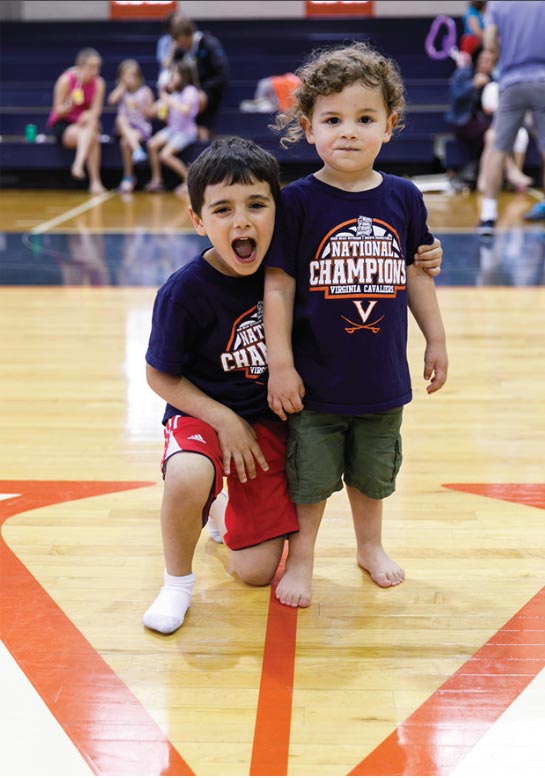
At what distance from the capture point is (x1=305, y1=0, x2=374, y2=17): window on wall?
1216 centimetres

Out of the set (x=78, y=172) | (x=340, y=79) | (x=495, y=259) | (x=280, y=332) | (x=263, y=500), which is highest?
(x=340, y=79)

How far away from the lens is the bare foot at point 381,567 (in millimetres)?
1987

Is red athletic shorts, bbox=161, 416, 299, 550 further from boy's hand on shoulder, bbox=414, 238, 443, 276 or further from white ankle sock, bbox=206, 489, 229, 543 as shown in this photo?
boy's hand on shoulder, bbox=414, 238, 443, 276

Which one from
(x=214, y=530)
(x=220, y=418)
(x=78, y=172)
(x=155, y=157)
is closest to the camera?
(x=220, y=418)

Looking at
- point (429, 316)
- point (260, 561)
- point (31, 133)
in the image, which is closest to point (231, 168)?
point (429, 316)

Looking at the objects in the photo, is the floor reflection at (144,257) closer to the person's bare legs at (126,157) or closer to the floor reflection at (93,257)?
the floor reflection at (93,257)

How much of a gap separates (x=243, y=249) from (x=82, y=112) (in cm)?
755

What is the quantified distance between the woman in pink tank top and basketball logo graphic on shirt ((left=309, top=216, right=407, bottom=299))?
724cm

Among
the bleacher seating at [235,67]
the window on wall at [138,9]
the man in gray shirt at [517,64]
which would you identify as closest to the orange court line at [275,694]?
the man in gray shirt at [517,64]

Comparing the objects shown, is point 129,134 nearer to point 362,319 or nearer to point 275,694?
point 362,319

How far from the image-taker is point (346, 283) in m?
1.84

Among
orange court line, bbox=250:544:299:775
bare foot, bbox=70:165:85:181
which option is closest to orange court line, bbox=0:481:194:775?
orange court line, bbox=250:544:299:775

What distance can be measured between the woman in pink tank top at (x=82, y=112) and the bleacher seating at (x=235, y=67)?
0.66 ft

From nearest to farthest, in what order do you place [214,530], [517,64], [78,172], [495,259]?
[214,530], [495,259], [517,64], [78,172]
